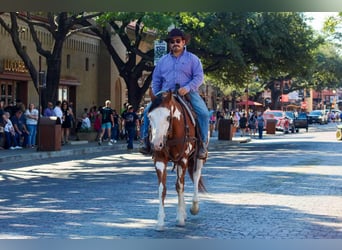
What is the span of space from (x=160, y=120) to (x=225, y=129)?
1090 inches

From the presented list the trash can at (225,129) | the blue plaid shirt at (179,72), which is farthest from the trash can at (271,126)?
the blue plaid shirt at (179,72)

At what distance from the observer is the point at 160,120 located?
8188 millimetres

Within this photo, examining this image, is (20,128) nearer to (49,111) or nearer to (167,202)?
(49,111)

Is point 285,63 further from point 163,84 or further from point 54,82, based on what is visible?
point 163,84

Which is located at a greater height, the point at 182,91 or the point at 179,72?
the point at 179,72

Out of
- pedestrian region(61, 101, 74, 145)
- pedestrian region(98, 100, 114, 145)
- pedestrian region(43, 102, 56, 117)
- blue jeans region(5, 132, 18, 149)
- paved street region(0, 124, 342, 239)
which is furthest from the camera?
pedestrian region(98, 100, 114, 145)

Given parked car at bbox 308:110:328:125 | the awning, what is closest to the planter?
the awning

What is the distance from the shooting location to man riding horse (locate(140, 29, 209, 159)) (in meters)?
8.97

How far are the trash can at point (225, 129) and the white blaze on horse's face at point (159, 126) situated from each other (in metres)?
27.3

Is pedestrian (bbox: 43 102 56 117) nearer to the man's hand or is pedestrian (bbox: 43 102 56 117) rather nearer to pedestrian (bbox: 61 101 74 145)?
pedestrian (bbox: 61 101 74 145)

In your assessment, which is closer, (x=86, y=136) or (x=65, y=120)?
(x=65, y=120)

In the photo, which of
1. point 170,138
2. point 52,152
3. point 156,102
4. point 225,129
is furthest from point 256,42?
point 156,102

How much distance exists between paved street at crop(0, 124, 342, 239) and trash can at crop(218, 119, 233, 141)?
1600cm
